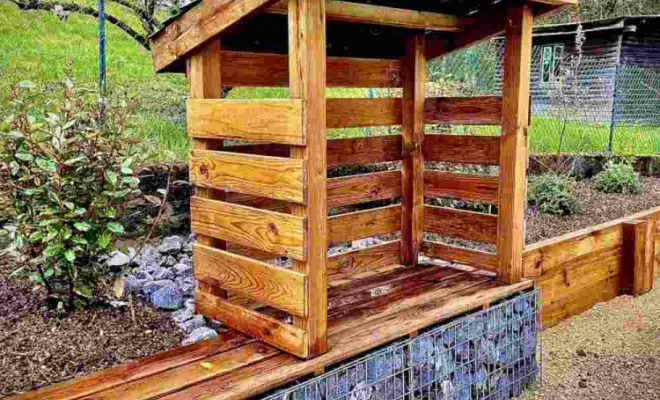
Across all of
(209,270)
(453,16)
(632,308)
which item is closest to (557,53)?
(632,308)

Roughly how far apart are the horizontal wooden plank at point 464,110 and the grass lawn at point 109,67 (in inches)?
72.8

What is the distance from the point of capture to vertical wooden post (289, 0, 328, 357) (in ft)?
6.76

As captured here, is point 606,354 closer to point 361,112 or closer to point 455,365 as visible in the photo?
point 455,365

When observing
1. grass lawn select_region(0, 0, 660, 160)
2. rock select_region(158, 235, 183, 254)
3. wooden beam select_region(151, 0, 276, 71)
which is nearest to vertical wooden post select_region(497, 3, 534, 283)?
wooden beam select_region(151, 0, 276, 71)

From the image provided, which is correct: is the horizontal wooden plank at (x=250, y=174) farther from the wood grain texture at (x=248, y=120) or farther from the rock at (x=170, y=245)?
the rock at (x=170, y=245)

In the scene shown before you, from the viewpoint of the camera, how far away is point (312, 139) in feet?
6.92

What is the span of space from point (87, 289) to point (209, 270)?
1.89 ft

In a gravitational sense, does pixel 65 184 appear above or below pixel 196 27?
below

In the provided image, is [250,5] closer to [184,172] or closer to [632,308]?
[184,172]

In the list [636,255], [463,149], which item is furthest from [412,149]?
[636,255]

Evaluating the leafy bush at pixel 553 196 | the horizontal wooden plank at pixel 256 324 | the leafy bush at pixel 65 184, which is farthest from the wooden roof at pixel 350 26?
the leafy bush at pixel 553 196

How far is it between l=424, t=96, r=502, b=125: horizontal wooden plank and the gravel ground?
139 cm

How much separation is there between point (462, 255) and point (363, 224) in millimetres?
576

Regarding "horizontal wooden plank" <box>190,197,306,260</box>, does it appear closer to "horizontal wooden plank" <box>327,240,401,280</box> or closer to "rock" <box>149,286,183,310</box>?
"rock" <box>149,286,183,310</box>
